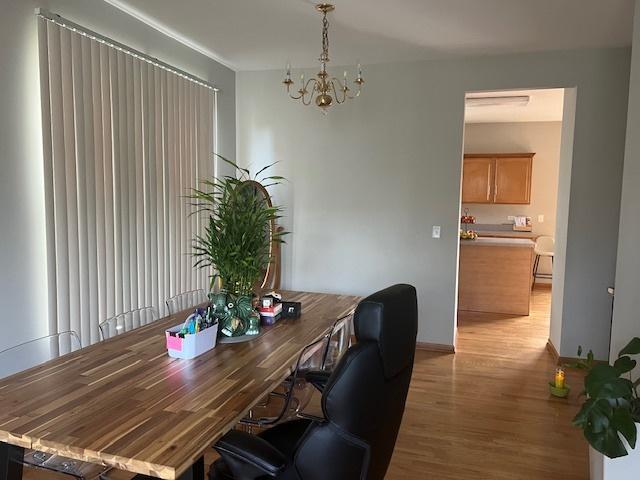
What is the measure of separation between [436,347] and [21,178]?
3.60 m

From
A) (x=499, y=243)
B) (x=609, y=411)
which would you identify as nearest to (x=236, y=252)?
(x=609, y=411)

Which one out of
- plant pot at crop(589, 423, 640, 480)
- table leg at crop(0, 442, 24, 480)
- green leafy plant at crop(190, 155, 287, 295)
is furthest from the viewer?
green leafy plant at crop(190, 155, 287, 295)

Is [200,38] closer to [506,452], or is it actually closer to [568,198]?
[568,198]

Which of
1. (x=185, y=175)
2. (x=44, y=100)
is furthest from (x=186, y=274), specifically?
(x=44, y=100)

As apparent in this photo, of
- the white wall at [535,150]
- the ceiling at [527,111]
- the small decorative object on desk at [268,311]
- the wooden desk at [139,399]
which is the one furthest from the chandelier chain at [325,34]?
the white wall at [535,150]

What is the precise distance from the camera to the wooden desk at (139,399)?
133cm

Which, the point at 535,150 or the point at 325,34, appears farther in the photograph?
the point at 535,150

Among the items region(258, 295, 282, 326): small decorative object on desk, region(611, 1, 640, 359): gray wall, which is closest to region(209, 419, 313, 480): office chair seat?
region(258, 295, 282, 326): small decorative object on desk

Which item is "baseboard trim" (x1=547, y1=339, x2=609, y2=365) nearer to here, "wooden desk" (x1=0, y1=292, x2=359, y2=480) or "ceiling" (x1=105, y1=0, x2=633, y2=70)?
"ceiling" (x1=105, y1=0, x2=633, y2=70)

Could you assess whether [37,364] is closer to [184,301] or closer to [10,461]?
[10,461]

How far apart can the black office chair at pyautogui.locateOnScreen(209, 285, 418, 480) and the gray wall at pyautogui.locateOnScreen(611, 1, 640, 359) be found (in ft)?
4.07

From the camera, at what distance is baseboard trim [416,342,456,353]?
454 cm

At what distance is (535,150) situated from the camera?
7.79 metres

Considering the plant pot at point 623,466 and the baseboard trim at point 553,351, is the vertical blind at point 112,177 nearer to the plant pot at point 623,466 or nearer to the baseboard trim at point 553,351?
the plant pot at point 623,466
